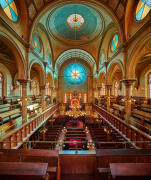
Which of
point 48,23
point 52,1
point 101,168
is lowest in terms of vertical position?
point 101,168

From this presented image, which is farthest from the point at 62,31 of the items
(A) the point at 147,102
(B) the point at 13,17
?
(A) the point at 147,102

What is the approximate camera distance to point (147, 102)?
12336mm

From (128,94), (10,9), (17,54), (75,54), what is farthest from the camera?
(75,54)

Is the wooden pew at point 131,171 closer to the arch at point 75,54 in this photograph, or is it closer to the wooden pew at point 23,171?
the wooden pew at point 23,171

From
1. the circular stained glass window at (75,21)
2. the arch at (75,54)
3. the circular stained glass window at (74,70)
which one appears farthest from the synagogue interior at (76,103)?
the circular stained glass window at (74,70)

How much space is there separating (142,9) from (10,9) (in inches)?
386

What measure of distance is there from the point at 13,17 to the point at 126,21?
9594mm

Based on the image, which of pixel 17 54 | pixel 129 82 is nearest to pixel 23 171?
pixel 17 54

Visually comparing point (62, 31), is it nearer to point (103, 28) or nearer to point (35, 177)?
point (103, 28)

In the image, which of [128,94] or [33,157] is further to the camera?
[128,94]

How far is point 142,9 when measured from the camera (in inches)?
295

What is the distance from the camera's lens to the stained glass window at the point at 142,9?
6.98 m

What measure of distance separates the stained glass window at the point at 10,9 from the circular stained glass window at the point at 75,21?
28.3ft

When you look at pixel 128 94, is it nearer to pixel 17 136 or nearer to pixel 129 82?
pixel 129 82
